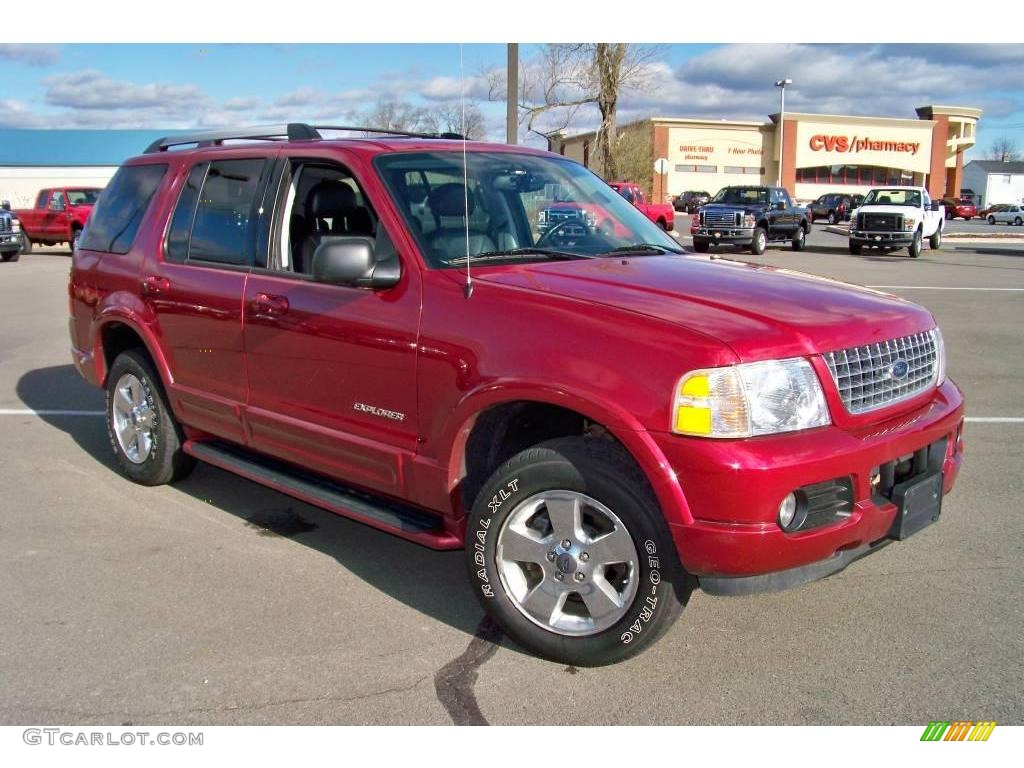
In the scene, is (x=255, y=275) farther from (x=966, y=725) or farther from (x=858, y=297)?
(x=966, y=725)

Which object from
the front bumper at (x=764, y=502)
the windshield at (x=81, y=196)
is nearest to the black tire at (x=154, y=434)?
the front bumper at (x=764, y=502)

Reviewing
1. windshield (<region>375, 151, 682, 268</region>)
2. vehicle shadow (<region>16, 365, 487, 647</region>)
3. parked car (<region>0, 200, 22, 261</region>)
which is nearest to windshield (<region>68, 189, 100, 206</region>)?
parked car (<region>0, 200, 22, 261</region>)

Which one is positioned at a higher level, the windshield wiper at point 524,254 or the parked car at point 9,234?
the windshield wiper at point 524,254

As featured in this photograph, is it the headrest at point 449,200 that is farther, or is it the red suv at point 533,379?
the headrest at point 449,200

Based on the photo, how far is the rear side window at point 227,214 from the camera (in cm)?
470

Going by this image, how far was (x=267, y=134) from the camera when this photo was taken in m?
4.95

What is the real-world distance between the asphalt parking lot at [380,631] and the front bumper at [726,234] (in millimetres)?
20754

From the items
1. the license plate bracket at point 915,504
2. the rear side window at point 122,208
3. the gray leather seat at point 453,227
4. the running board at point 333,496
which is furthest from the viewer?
the rear side window at point 122,208

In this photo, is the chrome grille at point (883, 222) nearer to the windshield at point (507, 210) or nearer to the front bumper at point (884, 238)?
the front bumper at point (884, 238)

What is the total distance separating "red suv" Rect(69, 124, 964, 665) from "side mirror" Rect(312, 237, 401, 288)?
0.04 feet

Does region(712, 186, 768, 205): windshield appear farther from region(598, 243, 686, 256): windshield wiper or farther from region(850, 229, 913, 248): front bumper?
region(598, 243, 686, 256): windshield wiper

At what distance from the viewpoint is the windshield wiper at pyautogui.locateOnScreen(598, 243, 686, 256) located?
14.6 feet
